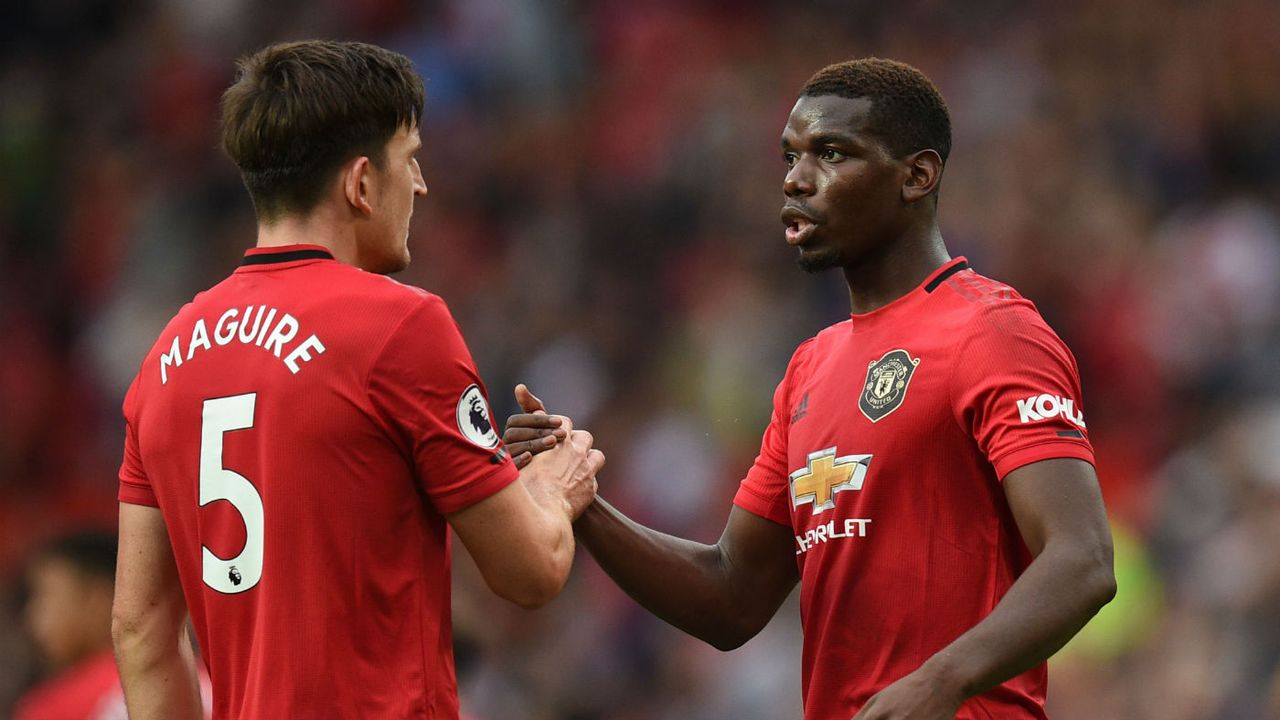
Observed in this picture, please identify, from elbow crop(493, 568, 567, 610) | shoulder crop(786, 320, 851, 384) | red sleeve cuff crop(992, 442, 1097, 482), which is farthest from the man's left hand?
shoulder crop(786, 320, 851, 384)

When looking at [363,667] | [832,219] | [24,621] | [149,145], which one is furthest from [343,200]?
[149,145]

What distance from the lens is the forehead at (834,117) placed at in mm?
4098

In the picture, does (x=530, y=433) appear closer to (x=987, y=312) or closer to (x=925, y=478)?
(x=925, y=478)

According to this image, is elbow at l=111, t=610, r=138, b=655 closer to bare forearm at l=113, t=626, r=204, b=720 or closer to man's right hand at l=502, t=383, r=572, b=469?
bare forearm at l=113, t=626, r=204, b=720

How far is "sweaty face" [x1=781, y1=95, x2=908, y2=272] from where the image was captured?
4.09 meters

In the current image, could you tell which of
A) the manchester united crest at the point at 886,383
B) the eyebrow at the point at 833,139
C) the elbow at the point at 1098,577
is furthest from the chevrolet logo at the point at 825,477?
the eyebrow at the point at 833,139

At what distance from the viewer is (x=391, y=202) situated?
351cm

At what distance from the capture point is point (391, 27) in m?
12.6

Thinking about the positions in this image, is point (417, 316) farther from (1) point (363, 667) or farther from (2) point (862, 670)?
(2) point (862, 670)

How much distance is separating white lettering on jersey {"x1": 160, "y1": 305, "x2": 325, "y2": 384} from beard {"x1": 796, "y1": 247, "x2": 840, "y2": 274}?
141 cm

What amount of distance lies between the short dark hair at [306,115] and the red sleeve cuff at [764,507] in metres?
1.52

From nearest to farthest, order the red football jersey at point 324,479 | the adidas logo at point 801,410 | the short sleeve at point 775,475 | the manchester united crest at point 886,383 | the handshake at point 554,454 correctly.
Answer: the red football jersey at point 324,479
the manchester united crest at point 886,383
the handshake at point 554,454
the adidas logo at point 801,410
the short sleeve at point 775,475

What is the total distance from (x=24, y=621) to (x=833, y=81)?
7.23m

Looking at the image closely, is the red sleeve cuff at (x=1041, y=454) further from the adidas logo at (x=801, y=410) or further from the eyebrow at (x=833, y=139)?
the eyebrow at (x=833, y=139)
